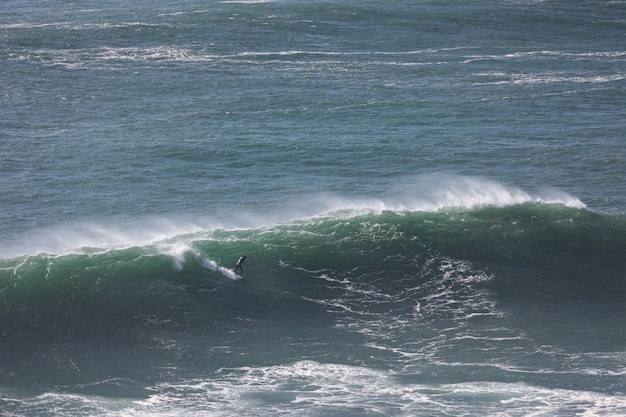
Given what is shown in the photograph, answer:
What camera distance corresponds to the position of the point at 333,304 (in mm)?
38469

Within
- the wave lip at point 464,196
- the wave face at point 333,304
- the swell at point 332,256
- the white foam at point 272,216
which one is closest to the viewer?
the wave face at point 333,304

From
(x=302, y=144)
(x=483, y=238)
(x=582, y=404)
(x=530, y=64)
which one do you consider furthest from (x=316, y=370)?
(x=530, y=64)

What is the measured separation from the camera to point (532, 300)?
127 ft

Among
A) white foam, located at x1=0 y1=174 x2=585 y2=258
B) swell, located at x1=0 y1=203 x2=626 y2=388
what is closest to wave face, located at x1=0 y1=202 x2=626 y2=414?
swell, located at x1=0 y1=203 x2=626 y2=388

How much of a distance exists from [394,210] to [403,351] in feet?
37.5

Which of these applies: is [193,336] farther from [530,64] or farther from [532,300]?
[530,64]

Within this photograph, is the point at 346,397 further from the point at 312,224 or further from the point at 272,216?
the point at 272,216

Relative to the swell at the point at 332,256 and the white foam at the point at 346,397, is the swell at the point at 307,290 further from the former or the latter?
the white foam at the point at 346,397

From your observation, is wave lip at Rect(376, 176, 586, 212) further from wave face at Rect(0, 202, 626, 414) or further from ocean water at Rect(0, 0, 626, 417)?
wave face at Rect(0, 202, 626, 414)

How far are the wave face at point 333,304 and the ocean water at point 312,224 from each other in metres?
0.10

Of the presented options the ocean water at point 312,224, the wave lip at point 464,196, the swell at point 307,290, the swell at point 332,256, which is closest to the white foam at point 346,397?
the ocean water at point 312,224

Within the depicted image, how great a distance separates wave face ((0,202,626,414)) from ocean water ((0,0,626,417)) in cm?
10

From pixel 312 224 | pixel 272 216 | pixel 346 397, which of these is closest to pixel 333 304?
pixel 312 224

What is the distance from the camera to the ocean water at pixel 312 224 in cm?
3353
